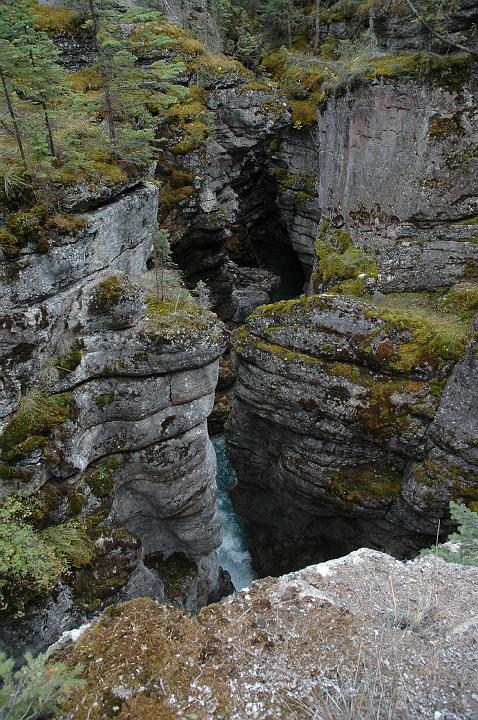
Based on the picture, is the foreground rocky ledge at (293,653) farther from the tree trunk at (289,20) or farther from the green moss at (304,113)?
the tree trunk at (289,20)

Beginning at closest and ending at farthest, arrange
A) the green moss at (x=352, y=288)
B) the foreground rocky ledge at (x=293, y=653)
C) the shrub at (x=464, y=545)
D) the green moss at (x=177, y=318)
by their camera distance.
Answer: the foreground rocky ledge at (x=293, y=653), the shrub at (x=464, y=545), the green moss at (x=177, y=318), the green moss at (x=352, y=288)

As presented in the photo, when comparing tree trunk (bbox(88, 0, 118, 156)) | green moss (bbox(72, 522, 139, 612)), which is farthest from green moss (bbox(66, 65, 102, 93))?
green moss (bbox(72, 522, 139, 612))

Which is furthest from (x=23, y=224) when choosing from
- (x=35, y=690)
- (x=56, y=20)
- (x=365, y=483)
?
(x=56, y=20)

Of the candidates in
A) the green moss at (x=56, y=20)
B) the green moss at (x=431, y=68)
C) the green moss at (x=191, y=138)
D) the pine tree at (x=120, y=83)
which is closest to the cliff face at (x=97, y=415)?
the pine tree at (x=120, y=83)

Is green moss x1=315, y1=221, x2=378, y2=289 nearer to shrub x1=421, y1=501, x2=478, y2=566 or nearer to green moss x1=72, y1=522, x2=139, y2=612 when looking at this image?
shrub x1=421, y1=501, x2=478, y2=566

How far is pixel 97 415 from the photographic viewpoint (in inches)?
404

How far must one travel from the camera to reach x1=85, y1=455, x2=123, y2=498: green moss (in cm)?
1023

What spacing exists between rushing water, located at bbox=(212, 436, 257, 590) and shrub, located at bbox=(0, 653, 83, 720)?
14.0 metres

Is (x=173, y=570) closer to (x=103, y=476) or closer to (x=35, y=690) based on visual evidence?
(x=103, y=476)

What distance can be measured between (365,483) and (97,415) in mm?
7579

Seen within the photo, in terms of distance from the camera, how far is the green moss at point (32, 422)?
8.70 meters

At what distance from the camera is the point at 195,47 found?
23.8 metres

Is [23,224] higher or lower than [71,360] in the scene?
higher

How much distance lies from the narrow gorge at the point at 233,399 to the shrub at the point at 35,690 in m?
0.15
